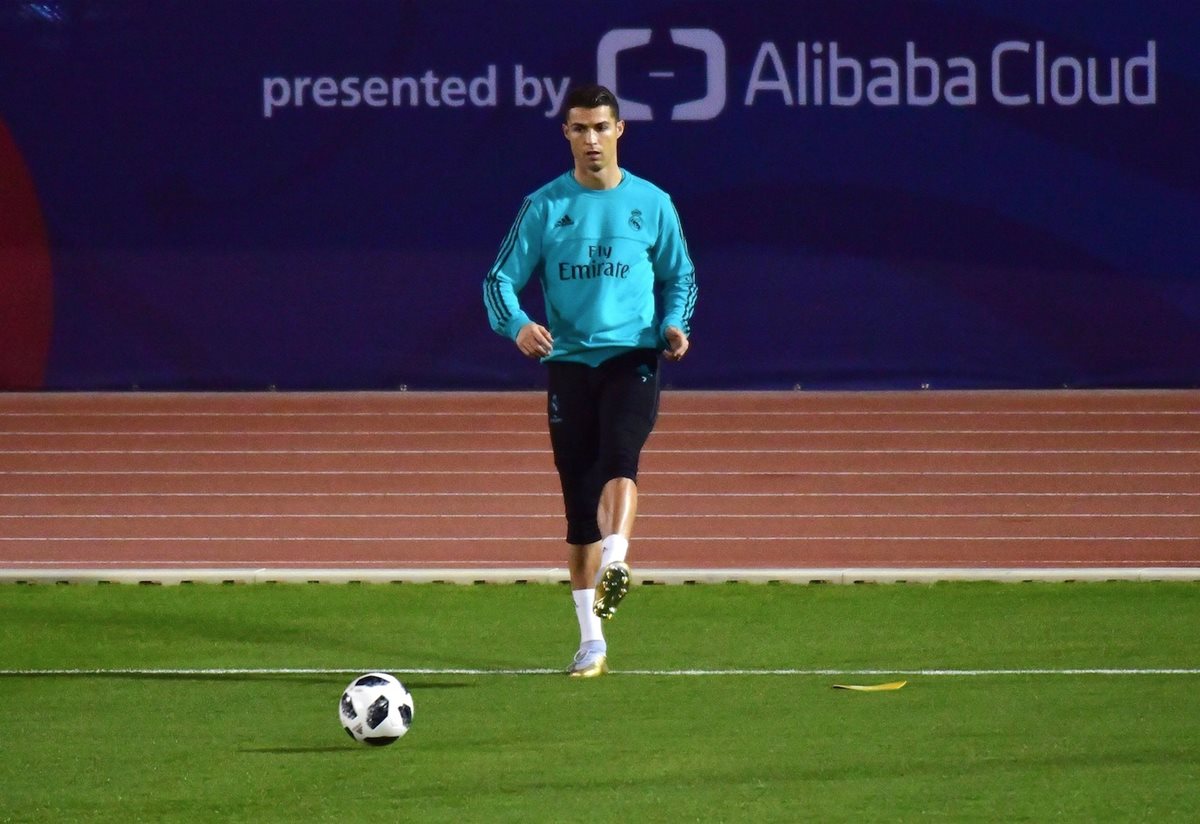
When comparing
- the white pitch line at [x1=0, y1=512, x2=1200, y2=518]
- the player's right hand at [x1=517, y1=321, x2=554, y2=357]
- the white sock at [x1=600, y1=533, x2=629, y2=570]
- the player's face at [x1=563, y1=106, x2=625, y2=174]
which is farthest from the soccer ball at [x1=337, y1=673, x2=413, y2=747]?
the white pitch line at [x1=0, y1=512, x2=1200, y2=518]

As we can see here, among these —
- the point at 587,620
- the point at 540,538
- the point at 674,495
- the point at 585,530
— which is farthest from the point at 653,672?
the point at 674,495

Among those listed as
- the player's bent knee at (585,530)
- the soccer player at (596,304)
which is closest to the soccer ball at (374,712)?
the soccer player at (596,304)

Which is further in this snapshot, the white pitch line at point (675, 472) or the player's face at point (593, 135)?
the white pitch line at point (675, 472)

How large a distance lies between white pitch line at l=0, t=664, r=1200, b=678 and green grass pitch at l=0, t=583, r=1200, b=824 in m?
0.02

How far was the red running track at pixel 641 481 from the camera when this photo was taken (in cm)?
923

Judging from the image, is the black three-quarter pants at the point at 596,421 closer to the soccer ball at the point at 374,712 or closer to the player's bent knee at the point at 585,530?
the player's bent knee at the point at 585,530

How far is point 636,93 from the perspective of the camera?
13.7 m

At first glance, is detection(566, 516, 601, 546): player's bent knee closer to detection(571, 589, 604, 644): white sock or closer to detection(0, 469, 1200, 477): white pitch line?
detection(571, 589, 604, 644): white sock

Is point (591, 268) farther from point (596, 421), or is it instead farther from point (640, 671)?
point (640, 671)

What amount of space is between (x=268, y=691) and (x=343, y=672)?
39 cm

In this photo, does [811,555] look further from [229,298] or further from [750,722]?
[229,298]

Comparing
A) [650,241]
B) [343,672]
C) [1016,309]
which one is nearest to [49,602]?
[343,672]

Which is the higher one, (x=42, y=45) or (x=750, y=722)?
(x=42, y=45)

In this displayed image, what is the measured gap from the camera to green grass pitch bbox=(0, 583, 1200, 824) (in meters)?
4.11
